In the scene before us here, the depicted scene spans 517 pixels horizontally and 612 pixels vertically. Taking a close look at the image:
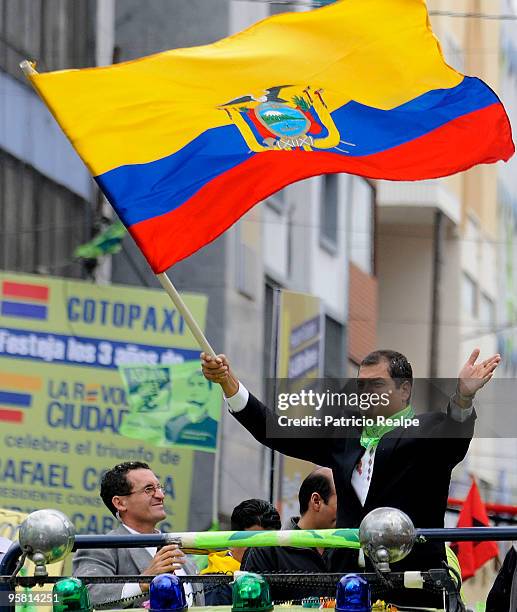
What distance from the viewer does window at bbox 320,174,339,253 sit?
65.5 ft

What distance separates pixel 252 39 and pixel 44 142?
9168 millimetres

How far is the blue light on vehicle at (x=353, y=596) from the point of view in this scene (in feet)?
13.7

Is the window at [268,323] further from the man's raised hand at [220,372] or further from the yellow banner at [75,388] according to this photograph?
the man's raised hand at [220,372]

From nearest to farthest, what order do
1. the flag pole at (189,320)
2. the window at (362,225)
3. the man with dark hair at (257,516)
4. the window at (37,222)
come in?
the flag pole at (189,320) < the man with dark hair at (257,516) < the window at (37,222) < the window at (362,225)

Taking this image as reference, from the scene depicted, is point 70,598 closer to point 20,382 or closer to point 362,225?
point 20,382

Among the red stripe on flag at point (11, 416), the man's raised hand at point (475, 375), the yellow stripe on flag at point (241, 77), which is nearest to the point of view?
the man's raised hand at point (475, 375)

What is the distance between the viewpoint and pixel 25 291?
16156mm

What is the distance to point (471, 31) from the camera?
21328mm

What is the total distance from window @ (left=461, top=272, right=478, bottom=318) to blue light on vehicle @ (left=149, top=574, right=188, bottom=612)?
57.7 feet

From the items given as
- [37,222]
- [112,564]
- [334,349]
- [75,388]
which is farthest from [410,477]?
[334,349]

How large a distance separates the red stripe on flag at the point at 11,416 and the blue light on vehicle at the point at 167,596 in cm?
1167

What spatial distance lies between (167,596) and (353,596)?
473mm

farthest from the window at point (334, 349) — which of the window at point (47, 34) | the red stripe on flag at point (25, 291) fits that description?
the window at point (47, 34)

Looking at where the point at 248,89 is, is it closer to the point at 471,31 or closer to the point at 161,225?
the point at 161,225
